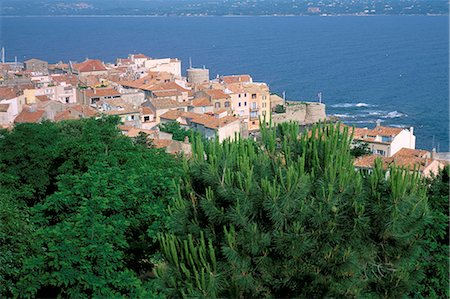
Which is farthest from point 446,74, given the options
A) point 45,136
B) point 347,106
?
point 45,136

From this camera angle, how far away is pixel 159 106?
41.7 meters

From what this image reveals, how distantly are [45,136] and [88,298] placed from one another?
10471 millimetres

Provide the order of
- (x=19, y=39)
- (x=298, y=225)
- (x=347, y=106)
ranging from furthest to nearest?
(x=19, y=39) → (x=347, y=106) → (x=298, y=225)

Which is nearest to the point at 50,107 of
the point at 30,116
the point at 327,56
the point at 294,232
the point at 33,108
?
the point at 33,108

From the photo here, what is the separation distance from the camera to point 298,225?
7363 millimetres

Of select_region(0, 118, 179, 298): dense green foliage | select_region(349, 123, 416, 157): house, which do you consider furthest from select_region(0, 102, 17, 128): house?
select_region(0, 118, 179, 298): dense green foliage

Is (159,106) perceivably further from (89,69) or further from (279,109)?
(89,69)

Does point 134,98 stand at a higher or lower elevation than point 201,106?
higher

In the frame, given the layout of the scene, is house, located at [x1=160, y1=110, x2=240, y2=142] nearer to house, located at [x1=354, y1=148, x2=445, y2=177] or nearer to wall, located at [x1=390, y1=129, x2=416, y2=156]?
wall, located at [x1=390, y1=129, x2=416, y2=156]

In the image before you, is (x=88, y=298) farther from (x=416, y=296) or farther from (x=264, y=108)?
(x=264, y=108)

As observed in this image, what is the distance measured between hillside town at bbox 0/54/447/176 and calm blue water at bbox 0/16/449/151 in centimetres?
1022

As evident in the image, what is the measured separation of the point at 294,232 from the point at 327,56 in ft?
324

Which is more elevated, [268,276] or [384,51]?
[384,51]

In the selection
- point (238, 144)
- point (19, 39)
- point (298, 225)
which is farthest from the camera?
point (19, 39)
